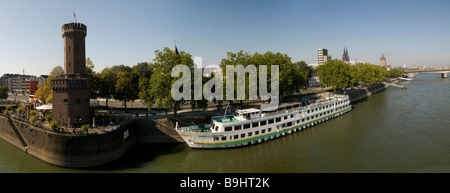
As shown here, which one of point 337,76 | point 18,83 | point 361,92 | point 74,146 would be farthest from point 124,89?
point 18,83

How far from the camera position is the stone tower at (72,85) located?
105ft

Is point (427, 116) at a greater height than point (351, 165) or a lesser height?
greater

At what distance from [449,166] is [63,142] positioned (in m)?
41.7

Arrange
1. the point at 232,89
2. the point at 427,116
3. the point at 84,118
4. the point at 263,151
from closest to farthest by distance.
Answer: the point at 263,151, the point at 84,118, the point at 232,89, the point at 427,116

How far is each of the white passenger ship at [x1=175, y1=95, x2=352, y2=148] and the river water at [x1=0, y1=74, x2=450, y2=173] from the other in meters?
1.05

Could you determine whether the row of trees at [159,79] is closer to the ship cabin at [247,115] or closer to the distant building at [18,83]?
the ship cabin at [247,115]

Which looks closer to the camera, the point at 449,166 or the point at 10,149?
the point at 449,166

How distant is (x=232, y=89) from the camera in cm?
4247

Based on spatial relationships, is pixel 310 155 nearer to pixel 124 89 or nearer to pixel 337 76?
pixel 124 89

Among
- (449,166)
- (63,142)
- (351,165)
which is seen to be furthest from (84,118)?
(449,166)

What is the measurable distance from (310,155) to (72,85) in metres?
32.5

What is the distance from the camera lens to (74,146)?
1057 inches
